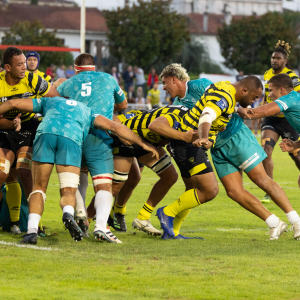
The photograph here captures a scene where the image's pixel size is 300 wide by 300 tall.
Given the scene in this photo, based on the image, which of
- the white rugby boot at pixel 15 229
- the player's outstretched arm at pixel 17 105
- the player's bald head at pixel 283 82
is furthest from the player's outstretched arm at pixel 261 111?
the white rugby boot at pixel 15 229

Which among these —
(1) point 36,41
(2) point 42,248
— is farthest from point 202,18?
(2) point 42,248

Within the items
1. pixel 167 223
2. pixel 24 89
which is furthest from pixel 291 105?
pixel 24 89

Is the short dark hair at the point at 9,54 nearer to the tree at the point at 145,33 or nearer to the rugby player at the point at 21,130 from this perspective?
the rugby player at the point at 21,130

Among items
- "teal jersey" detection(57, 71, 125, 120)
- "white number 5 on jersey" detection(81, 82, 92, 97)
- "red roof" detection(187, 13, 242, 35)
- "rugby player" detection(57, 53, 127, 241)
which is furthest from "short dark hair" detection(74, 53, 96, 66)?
"red roof" detection(187, 13, 242, 35)

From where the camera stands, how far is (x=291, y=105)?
7.20 metres

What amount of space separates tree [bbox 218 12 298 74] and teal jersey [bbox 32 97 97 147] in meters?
48.0

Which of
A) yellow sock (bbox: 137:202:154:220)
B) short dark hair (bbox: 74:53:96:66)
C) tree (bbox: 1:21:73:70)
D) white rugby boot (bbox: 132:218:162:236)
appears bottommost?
white rugby boot (bbox: 132:218:162:236)

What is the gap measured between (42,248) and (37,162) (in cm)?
92

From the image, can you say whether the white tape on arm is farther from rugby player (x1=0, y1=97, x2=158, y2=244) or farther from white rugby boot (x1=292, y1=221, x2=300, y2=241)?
white rugby boot (x1=292, y1=221, x2=300, y2=241)

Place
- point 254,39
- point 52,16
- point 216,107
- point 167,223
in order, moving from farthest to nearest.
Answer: point 52,16
point 254,39
point 167,223
point 216,107

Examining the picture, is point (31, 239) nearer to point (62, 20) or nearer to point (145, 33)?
point (145, 33)

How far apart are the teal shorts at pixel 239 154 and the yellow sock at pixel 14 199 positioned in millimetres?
2467

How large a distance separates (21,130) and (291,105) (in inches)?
128

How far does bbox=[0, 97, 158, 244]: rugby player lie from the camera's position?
6316mm
